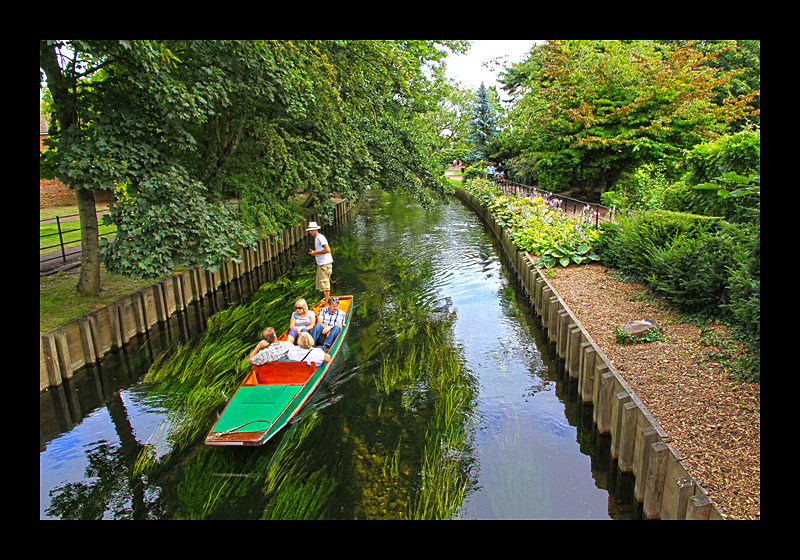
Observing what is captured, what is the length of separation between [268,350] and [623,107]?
1905 cm

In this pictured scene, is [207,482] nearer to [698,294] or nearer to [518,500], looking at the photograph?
[518,500]

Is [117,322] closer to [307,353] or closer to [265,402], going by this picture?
[307,353]

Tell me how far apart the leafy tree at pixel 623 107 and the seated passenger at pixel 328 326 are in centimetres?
1549

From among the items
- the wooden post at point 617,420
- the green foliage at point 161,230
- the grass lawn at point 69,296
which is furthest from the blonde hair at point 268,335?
the wooden post at point 617,420

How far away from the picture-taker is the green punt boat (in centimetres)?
691

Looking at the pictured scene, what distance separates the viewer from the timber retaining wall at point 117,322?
903 cm

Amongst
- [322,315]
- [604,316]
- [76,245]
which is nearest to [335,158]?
[322,315]

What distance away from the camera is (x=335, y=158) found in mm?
16984

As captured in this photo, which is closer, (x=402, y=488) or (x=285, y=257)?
(x=402, y=488)

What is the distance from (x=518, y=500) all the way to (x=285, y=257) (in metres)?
16.5

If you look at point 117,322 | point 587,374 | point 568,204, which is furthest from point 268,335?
point 568,204

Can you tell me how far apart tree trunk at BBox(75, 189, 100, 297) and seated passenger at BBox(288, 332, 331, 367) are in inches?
243

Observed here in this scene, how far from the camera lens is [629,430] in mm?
6285
